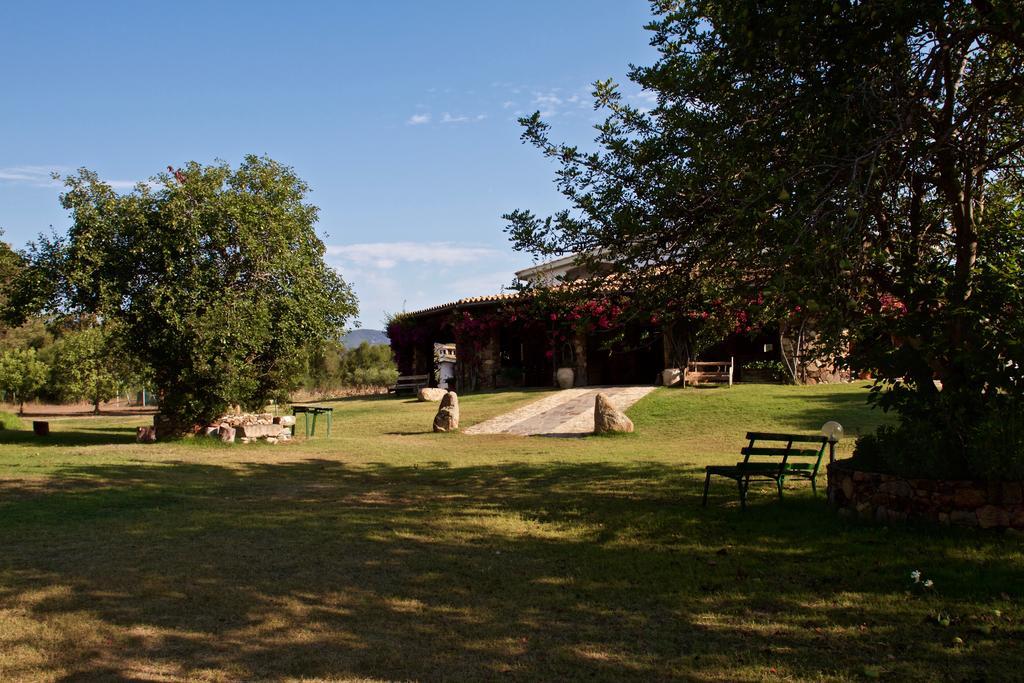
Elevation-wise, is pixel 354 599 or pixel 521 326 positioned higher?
pixel 521 326

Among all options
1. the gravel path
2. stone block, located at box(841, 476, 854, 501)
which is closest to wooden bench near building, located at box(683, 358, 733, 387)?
the gravel path

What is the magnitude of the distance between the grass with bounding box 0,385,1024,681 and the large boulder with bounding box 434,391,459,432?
7.99m

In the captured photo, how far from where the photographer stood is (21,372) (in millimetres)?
30375

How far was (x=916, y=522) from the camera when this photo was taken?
677 cm

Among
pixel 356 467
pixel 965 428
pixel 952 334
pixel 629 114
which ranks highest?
pixel 629 114

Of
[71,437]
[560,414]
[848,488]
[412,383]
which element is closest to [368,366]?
[412,383]

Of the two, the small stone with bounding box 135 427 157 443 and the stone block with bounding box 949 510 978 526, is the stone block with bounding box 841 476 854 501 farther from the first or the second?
the small stone with bounding box 135 427 157 443

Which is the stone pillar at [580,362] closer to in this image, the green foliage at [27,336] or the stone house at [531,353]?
the stone house at [531,353]

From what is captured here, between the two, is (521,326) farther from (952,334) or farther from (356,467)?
(952,334)

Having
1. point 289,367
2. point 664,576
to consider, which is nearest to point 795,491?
point 664,576

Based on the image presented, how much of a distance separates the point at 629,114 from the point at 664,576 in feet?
16.6

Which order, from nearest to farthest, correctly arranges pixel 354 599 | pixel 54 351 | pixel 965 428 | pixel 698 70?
pixel 354 599
pixel 965 428
pixel 698 70
pixel 54 351

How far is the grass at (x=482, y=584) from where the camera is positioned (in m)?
4.25

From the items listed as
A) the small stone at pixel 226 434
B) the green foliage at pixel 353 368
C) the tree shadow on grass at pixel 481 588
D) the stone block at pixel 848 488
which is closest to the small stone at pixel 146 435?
the small stone at pixel 226 434
